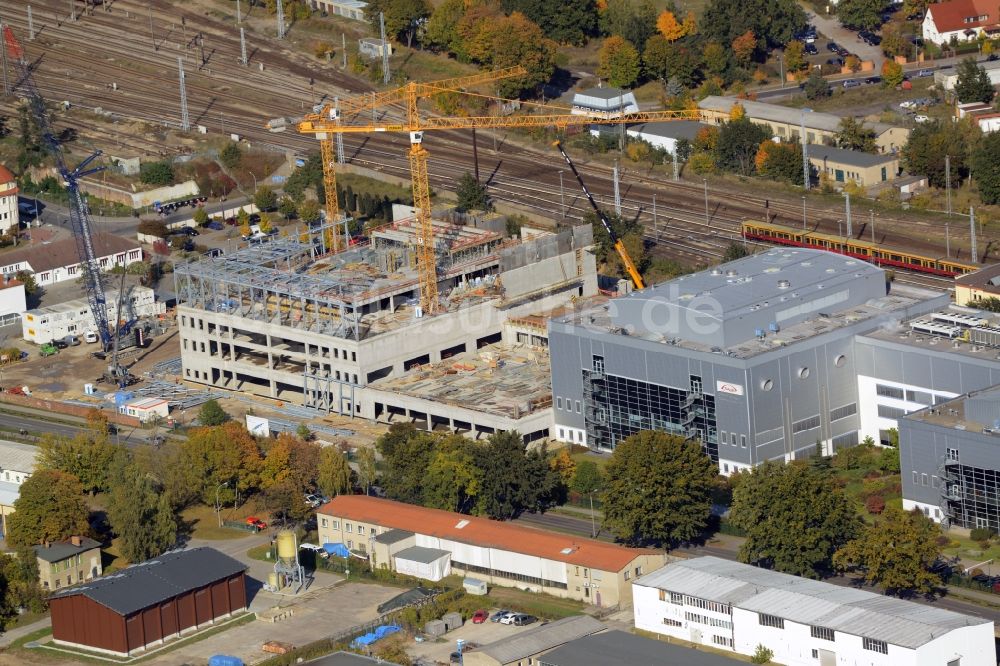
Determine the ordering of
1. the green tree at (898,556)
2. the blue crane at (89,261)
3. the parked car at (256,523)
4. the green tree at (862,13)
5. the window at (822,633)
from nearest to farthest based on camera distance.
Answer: the window at (822,633) → the green tree at (898,556) → the parked car at (256,523) → the blue crane at (89,261) → the green tree at (862,13)

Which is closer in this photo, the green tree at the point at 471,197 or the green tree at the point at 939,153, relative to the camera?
the green tree at the point at 939,153

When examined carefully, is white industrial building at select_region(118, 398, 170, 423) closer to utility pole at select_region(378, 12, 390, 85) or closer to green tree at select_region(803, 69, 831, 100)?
utility pole at select_region(378, 12, 390, 85)

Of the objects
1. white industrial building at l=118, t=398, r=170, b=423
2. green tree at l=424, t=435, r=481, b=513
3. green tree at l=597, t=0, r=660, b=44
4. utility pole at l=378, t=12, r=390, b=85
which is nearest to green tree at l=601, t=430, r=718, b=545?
green tree at l=424, t=435, r=481, b=513

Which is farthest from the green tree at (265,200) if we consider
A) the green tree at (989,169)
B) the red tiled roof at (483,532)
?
the red tiled roof at (483,532)

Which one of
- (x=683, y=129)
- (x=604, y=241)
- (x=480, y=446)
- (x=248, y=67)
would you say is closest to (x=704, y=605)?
(x=480, y=446)

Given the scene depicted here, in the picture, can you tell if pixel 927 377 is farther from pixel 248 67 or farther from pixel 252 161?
pixel 248 67

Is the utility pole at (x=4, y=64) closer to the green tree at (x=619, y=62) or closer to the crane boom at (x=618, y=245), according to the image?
the green tree at (x=619, y=62)
